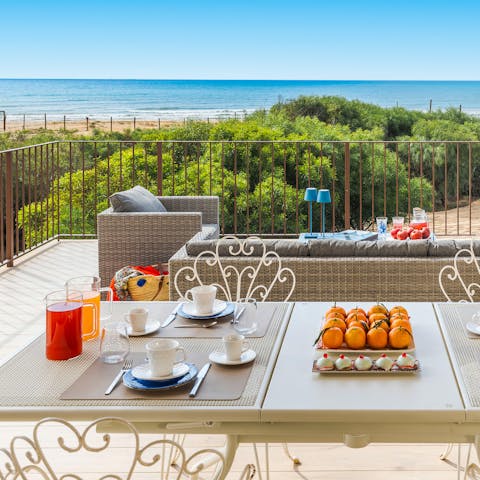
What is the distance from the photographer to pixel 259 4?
19.2 m

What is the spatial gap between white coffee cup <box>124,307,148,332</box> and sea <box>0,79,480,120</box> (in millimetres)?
20865

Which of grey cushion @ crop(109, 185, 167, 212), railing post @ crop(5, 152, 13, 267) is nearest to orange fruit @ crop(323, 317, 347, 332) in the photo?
grey cushion @ crop(109, 185, 167, 212)

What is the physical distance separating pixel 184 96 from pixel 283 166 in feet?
49.5

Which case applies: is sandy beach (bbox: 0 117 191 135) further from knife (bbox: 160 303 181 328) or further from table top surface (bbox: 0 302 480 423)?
table top surface (bbox: 0 302 480 423)

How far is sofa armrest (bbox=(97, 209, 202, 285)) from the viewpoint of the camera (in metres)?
5.17

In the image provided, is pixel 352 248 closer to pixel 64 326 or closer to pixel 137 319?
pixel 137 319

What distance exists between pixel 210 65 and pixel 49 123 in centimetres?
574

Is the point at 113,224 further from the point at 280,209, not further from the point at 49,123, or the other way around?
the point at 49,123

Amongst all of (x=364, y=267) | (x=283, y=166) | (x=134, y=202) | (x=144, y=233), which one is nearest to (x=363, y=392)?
(x=364, y=267)

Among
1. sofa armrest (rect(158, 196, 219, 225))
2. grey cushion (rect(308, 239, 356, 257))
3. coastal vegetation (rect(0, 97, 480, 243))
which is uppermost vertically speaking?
coastal vegetation (rect(0, 97, 480, 243))

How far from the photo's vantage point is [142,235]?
5.18 metres

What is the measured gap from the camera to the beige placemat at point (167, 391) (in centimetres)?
154

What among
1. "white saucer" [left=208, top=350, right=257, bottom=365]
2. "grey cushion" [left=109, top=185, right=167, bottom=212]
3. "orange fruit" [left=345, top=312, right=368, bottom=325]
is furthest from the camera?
"grey cushion" [left=109, top=185, right=167, bottom=212]

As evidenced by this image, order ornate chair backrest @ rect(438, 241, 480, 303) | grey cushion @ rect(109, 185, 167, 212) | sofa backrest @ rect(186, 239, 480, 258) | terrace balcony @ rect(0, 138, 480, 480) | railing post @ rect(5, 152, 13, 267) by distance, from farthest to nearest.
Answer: railing post @ rect(5, 152, 13, 267) < grey cushion @ rect(109, 185, 167, 212) < sofa backrest @ rect(186, 239, 480, 258) < ornate chair backrest @ rect(438, 241, 480, 303) < terrace balcony @ rect(0, 138, 480, 480)
